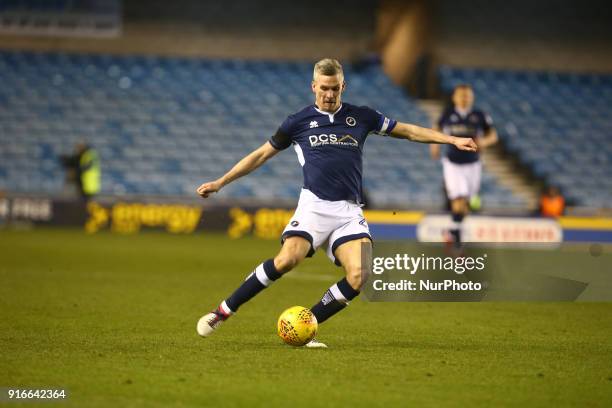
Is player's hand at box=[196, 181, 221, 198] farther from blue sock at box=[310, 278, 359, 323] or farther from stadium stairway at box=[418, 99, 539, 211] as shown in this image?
stadium stairway at box=[418, 99, 539, 211]

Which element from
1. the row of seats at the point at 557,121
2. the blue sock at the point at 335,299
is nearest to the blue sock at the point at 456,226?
the blue sock at the point at 335,299

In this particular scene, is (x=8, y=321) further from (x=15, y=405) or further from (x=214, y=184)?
(x=15, y=405)

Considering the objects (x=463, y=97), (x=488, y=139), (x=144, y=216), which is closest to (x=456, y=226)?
(x=488, y=139)

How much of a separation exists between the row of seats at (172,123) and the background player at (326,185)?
53.5ft

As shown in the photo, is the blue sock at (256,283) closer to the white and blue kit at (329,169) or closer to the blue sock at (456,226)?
the white and blue kit at (329,169)

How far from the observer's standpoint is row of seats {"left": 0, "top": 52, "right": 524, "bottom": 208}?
25438mm

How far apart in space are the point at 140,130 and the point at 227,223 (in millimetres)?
4782

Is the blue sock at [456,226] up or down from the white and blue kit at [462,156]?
down

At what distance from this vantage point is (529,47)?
3175 cm

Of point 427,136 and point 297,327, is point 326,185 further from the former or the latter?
point 297,327

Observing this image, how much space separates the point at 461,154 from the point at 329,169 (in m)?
7.21

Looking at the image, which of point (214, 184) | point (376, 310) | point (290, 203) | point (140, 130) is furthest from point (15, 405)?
point (140, 130)

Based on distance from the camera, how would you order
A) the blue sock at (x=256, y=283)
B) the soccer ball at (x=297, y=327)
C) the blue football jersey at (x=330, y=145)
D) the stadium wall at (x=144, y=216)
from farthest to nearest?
the stadium wall at (x=144, y=216) < the blue football jersey at (x=330, y=145) < the blue sock at (x=256, y=283) < the soccer ball at (x=297, y=327)

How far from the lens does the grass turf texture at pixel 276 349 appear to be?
18.7ft
